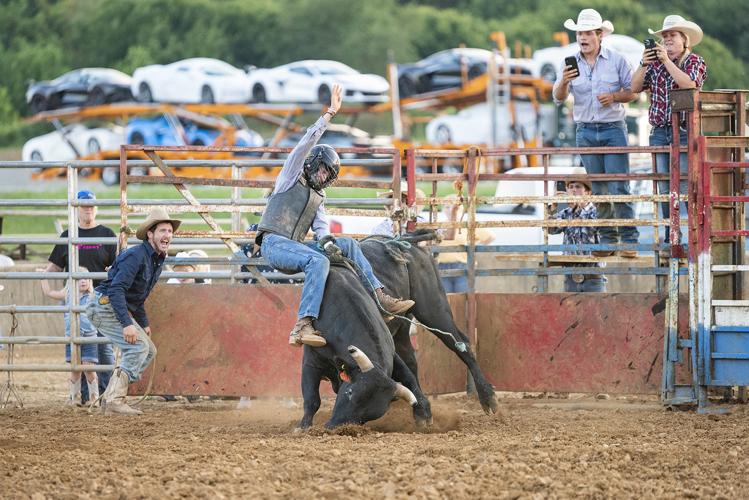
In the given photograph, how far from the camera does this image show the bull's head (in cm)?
821

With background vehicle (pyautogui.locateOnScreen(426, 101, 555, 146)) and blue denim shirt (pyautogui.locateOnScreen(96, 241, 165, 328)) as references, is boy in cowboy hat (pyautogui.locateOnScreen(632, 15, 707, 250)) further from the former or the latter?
background vehicle (pyautogui.locateOnScreen(426, 101, 555, 146))

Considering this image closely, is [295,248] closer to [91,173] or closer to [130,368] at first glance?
[130,368]

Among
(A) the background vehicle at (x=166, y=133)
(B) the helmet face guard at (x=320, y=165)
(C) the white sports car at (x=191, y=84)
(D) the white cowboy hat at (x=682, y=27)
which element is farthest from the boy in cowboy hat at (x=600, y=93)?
(C) the white sports car at (x=191, y=84)

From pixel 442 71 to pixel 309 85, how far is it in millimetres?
4155

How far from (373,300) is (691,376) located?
2917 mm

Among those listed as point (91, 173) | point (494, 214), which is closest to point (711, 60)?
point (91, 173)

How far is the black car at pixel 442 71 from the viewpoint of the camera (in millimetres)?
36031

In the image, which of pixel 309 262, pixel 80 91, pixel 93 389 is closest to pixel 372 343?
pixel 309 262

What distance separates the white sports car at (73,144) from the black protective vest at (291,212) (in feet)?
84.1

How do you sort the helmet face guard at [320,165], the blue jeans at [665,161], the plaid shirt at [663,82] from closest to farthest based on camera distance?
the helmet face guard at [320,165], the blue jeans at [665,161], the plaid shirt at [663,82]

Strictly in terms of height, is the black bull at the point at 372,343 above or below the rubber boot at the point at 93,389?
above

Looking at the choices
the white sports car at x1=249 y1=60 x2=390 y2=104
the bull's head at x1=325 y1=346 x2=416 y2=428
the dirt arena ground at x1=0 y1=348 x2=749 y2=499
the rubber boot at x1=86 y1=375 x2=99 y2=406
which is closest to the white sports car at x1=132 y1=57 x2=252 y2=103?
the white sports car at x1=249 y1=60 x2=390 y2=104

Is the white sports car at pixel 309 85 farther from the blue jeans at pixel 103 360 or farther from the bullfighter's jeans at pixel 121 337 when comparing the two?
the bullfighter's jeans at pixel 121 337

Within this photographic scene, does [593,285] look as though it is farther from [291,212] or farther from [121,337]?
[121,337]
